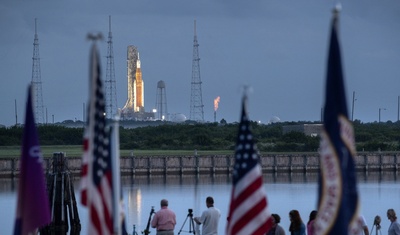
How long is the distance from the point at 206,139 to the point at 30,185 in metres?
113

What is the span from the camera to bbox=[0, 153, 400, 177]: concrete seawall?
89.7 m

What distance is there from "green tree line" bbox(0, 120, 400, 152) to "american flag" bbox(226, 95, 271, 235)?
321 feet

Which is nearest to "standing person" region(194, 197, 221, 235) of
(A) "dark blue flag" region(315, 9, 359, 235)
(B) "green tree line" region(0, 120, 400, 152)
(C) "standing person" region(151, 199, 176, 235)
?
(C) "standing person" region(151, 199, 176, 235)

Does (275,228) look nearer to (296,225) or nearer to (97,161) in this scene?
(296,225)

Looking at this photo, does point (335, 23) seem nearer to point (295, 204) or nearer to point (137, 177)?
point (295, 204)

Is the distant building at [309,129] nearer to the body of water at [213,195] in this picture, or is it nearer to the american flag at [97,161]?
the body of water at [213,195]

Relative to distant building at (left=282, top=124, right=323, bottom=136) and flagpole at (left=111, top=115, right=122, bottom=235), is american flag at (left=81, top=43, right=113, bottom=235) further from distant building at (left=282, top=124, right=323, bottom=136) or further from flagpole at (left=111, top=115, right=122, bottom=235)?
distant building at (left=282, top=124, right=323, bottom=136)

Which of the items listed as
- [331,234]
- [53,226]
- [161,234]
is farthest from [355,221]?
[53,226]

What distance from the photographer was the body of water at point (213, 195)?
191 feet

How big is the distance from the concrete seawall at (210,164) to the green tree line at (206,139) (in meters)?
12.9

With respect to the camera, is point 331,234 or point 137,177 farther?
point 137,177

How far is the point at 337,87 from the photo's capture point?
41.7ft

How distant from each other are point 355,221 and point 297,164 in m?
85.0

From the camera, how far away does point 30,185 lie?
49.0 feet
